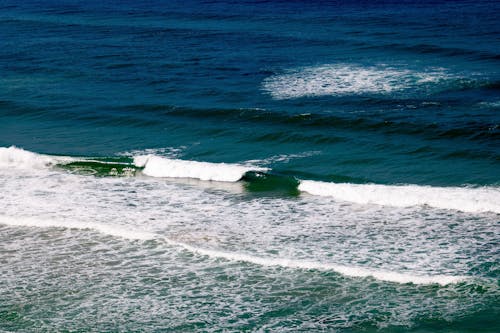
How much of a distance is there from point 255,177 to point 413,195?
4.82m

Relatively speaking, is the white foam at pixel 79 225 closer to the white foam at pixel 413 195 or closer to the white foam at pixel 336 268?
the white foam at pixel 336 268

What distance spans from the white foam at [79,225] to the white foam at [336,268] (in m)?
1.40

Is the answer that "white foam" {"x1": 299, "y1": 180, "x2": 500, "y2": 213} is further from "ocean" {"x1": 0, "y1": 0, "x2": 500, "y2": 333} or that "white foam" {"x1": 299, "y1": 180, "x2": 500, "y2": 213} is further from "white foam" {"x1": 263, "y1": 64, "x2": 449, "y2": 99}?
"white foam" {"x1": 263, "y1": 64, "x2": 449, "y2": 99}

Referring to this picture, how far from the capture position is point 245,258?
19.7 metres

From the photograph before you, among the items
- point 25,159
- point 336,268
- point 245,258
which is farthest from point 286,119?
point 336,268

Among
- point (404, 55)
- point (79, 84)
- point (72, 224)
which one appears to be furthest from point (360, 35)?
point (72, 224)

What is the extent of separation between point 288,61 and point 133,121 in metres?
9.68

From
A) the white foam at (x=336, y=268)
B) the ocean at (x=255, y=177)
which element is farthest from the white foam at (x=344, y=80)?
the white foam at (x=336, y=268)

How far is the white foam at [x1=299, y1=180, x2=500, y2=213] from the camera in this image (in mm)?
22500

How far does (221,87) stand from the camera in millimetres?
35000

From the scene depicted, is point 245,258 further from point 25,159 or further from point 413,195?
point 25,159

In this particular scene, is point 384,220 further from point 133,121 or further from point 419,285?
point 133,121

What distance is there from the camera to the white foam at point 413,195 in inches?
886

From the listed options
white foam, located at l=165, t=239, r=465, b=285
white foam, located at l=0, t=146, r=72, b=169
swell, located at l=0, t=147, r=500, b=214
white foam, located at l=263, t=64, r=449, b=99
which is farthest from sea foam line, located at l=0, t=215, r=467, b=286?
white foam, located at l=263, t=64, r=449, b=99
